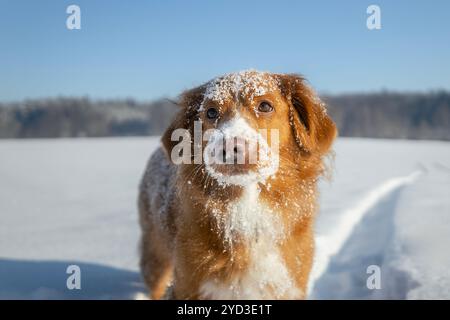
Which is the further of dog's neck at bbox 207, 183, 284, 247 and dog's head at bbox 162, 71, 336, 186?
dog's neck at bbox 207, 183, 284, 247

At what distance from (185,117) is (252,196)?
3.67 ft

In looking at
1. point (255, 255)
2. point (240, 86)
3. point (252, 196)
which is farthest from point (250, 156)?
point (255, 255)

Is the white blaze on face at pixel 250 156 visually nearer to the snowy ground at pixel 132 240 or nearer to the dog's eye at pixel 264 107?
the dog's eye at pixel 264 107

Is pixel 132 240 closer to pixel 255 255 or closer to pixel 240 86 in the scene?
pixel 255 255

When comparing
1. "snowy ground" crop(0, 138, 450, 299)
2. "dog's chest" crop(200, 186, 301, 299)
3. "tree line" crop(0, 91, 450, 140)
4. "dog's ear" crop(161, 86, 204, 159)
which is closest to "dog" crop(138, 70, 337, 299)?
"dog's chest" crop(200, 186, 301, 299)

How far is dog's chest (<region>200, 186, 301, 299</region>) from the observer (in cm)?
326

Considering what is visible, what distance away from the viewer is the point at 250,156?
117 inches

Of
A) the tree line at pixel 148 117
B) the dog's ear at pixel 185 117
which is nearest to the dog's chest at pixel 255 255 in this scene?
the dog's ear at pixel 185 117

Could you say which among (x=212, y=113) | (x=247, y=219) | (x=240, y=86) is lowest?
(x=247, y=219)

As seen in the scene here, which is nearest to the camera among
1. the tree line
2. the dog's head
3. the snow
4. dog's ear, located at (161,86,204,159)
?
the dog's head

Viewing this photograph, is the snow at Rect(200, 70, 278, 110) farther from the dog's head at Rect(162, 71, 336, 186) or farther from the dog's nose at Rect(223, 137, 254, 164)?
the dog's nose at Rect(223, 137, 254, 164)

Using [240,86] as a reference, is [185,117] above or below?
below

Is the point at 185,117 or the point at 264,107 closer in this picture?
the point at 264,107
